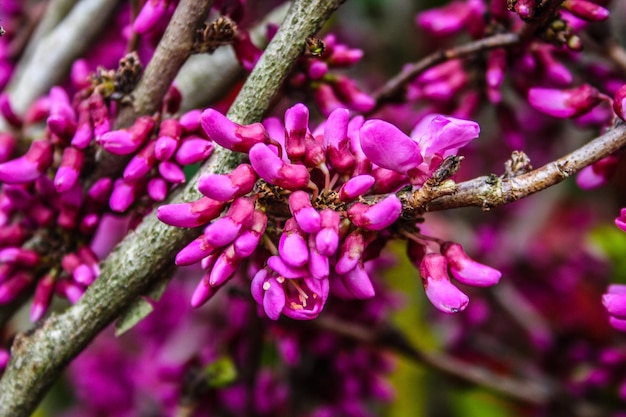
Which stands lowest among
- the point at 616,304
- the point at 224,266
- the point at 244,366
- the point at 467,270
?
the point at 244,366

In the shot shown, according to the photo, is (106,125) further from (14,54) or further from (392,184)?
(14,54)

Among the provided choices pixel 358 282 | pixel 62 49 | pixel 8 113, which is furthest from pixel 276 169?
pixel 62 49

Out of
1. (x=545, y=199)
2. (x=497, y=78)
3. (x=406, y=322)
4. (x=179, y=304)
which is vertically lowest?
(x=406, y=322)

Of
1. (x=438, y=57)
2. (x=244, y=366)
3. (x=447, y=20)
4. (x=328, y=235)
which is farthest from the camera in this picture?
(x=244, y=366)

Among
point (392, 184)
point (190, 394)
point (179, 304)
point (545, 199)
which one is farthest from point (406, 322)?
point (392, 184)

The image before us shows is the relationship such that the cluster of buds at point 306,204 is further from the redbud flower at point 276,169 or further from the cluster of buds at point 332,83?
the cluster of buds at point 332,83

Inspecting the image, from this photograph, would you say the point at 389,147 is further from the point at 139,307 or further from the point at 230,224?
the point at 139,307
